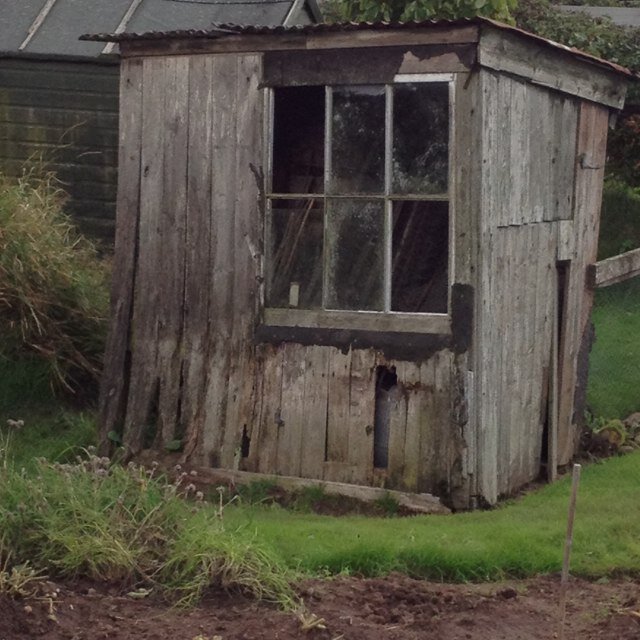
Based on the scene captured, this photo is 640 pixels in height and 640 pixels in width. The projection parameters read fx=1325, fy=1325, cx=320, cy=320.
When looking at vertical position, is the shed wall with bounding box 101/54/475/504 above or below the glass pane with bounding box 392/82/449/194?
below

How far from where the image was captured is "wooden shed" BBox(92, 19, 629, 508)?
8477 mm

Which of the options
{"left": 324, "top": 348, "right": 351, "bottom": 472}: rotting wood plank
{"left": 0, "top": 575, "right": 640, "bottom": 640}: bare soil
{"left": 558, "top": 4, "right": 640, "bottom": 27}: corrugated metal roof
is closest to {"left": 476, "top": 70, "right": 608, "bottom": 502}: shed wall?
{"left": 324, "top": 348, "right": 351, "bottom": 472}: rotting wood plank

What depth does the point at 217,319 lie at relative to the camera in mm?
9133

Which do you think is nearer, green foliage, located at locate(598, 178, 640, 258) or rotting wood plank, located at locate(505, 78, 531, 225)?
rotting wood plank, located at locate(505, 78, 531, 225)

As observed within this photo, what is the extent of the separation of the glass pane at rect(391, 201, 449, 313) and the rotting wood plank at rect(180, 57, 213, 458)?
51.4 inches

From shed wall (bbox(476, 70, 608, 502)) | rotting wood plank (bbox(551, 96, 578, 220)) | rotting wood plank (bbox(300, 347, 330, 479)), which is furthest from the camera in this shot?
rotting wood plank (bbox(551, 96, 578, 220))

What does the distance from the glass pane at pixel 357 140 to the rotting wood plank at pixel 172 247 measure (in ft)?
3.69

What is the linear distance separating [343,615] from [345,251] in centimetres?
342

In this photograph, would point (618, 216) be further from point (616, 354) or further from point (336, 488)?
point (336, 488)

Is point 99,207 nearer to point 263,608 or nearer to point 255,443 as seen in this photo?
point 255,443

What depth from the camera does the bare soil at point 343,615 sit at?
5.49 metres

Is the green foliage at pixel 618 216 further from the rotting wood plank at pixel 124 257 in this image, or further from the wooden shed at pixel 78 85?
the rotting wood plank at pixel 124 257

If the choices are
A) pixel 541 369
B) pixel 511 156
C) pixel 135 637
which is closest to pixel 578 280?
pixel 541 369

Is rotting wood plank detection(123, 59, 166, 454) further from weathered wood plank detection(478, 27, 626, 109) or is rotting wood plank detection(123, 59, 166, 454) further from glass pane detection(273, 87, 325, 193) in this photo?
weathered wood plank detection(478, 27, 626, 109)
